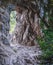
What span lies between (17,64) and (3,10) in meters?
0.78

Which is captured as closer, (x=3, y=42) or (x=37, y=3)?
(x=3, y=42)

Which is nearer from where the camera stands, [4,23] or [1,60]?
[1,60]

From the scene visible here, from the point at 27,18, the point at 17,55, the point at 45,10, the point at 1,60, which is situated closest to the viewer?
the point at 1,60

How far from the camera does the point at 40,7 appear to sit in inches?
139

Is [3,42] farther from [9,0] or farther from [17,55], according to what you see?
[9,0]

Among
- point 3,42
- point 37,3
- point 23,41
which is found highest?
point 37,3

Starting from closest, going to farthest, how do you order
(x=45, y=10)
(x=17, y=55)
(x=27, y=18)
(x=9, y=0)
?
(x=17, y=55) < (x=9, y=0) < (x=45, y=10) < (x=27, y=18)

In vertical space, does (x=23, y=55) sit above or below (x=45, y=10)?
below

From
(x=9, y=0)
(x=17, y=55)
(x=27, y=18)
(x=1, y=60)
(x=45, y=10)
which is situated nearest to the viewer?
(x=1, y=60)

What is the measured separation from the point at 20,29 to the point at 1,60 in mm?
1568

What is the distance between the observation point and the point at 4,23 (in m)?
3.15

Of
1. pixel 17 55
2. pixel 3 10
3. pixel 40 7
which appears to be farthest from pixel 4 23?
pixel 40 7

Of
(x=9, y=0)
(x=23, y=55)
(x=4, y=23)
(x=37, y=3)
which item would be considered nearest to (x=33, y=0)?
(x=37, y=3)

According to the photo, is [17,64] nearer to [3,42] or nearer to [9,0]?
[3,42]
